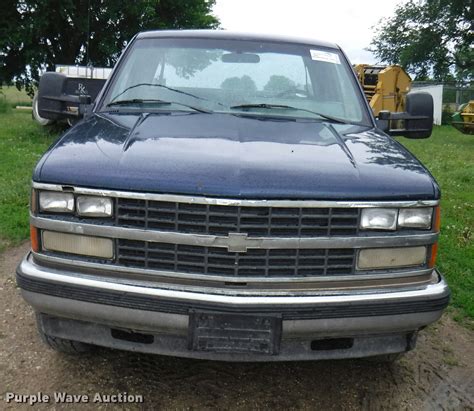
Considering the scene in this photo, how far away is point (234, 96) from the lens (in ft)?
12.2

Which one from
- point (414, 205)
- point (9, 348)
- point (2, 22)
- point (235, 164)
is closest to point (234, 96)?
point (235, 164)

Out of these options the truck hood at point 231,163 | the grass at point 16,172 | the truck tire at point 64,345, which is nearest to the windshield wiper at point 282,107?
the truck hood at point 231,163

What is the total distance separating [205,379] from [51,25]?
21.5 m

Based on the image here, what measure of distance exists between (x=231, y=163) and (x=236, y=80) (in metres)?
1.44

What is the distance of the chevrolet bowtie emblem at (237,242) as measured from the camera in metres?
2.46

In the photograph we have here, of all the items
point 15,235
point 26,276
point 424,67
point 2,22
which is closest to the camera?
point 26,276

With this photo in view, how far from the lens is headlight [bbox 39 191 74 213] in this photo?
2.57m

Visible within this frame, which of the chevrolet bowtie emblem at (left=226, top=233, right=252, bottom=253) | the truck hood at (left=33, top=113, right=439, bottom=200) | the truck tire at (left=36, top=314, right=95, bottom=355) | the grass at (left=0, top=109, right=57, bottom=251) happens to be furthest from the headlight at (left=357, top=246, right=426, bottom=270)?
the grass at (left=0, top=109, right=57, bottom=251)

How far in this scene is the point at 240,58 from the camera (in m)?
3.96

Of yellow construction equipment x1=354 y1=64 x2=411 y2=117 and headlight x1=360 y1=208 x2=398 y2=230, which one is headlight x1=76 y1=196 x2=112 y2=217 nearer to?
headlight x1=360 y1=208 x2=398 y2=230

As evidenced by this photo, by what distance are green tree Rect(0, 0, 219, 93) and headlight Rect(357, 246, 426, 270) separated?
1942cm

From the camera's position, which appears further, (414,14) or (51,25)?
(414,14)

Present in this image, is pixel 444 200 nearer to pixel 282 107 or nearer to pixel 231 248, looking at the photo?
pixel 282 107

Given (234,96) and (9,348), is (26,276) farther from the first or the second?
(234,96)
